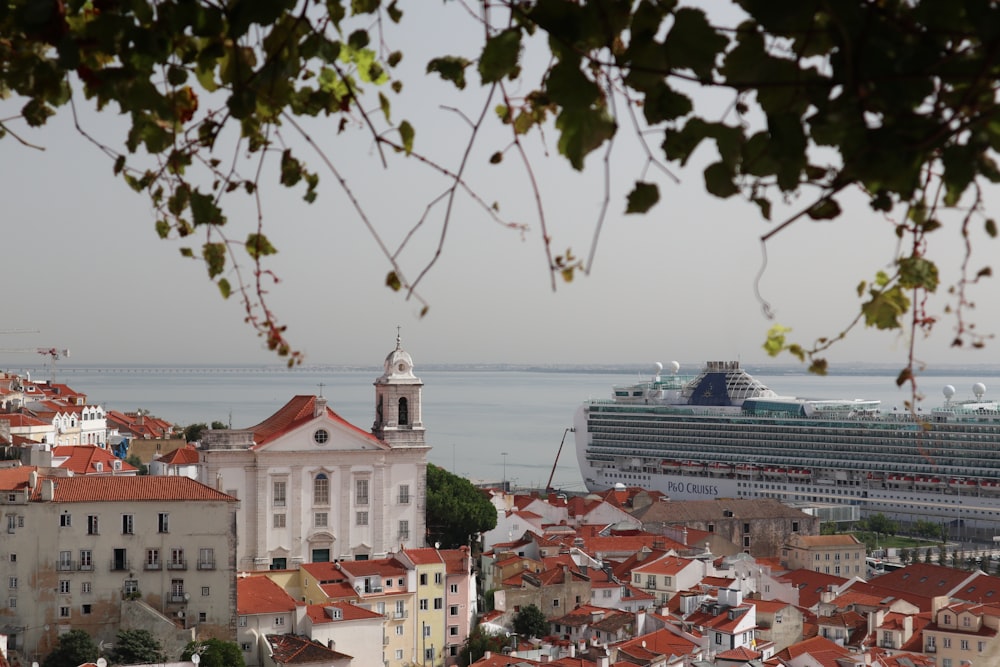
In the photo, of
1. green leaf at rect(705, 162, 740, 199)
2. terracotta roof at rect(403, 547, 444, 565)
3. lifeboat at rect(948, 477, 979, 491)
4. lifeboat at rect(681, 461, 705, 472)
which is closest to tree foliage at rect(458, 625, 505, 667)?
terracotta roof at rect(403, 547, 444, 565)

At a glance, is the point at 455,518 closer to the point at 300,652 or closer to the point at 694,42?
the point at 300,652

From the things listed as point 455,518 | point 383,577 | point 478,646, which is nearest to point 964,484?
point 455,518

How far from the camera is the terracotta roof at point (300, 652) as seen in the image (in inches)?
600

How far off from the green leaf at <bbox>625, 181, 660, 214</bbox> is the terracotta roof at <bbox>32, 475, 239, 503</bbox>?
15.5 meters

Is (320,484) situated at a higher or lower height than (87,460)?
lower

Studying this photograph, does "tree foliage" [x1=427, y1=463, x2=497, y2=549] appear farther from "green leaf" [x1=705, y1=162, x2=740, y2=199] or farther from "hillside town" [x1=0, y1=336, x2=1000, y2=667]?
"green leaf" [x1=705, y1=162, x2=740, y2=199]

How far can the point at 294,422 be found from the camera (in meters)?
22.4

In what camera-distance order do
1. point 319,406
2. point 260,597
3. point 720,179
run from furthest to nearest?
point 319,406 < point 260,597 < point 720,179

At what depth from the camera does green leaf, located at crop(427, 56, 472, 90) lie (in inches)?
66.2

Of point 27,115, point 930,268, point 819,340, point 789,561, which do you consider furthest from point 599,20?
point 789,561

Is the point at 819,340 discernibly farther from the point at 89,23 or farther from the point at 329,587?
the point at 329,587

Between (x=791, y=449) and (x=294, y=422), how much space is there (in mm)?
25106

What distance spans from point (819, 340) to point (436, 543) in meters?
23.1

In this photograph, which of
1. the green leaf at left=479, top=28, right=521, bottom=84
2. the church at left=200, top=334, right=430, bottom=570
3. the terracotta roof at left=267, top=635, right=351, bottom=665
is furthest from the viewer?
the church at left=200, top=334, right=430, bottom=570
